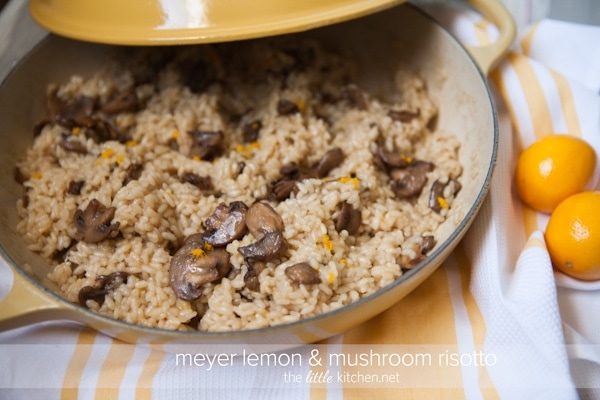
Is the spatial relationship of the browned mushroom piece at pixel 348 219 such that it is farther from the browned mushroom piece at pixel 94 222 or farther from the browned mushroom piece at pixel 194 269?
the browned mushroom piece at pixel 94 222

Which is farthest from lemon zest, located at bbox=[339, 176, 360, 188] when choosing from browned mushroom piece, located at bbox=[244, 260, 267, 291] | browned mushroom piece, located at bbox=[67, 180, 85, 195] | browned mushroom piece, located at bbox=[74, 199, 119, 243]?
browned mushroom piece, located at bbox=[67, 180, 85, 195]

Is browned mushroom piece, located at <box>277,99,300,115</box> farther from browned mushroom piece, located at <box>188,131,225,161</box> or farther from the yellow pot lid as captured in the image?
the yellow pot lid

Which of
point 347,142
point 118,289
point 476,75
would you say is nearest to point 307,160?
point 347,142

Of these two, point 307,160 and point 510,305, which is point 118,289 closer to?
point 307,160

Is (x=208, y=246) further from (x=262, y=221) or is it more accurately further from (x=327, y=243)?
(x=327, y=243)

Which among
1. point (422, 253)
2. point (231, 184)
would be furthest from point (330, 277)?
point (231, 184)
